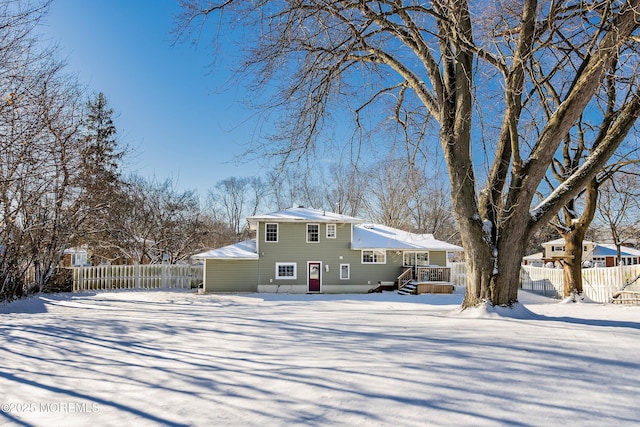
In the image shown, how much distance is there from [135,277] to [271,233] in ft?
25.6

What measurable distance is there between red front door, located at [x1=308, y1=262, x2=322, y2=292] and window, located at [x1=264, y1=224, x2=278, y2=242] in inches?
96.2

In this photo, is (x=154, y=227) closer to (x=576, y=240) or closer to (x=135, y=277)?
(x=135, y=277)

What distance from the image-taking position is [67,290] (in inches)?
786

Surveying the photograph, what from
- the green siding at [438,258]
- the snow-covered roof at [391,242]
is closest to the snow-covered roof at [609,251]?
the green siding at [438,258]

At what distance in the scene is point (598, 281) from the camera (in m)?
15.3

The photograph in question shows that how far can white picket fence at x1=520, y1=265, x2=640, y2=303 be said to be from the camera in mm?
14125

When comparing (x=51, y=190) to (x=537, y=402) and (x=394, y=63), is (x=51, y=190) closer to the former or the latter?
(x=394, y=63)

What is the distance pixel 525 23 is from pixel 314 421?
24.1ft

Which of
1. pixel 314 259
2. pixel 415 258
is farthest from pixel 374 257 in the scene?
pixel 314 259

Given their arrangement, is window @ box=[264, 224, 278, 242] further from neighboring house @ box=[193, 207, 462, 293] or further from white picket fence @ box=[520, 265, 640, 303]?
white picket fence @ box=[520, 265, 640, 303]

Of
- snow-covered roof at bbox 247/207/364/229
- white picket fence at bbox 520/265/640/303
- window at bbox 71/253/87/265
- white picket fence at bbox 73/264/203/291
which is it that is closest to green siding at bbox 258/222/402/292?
snow-covered roof at bbox 247/207/364/229

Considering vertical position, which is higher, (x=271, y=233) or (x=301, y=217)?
(x=301, y=217)

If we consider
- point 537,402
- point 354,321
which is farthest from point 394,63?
point 537,402

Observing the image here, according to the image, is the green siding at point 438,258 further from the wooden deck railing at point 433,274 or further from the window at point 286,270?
the window at point 286,270
